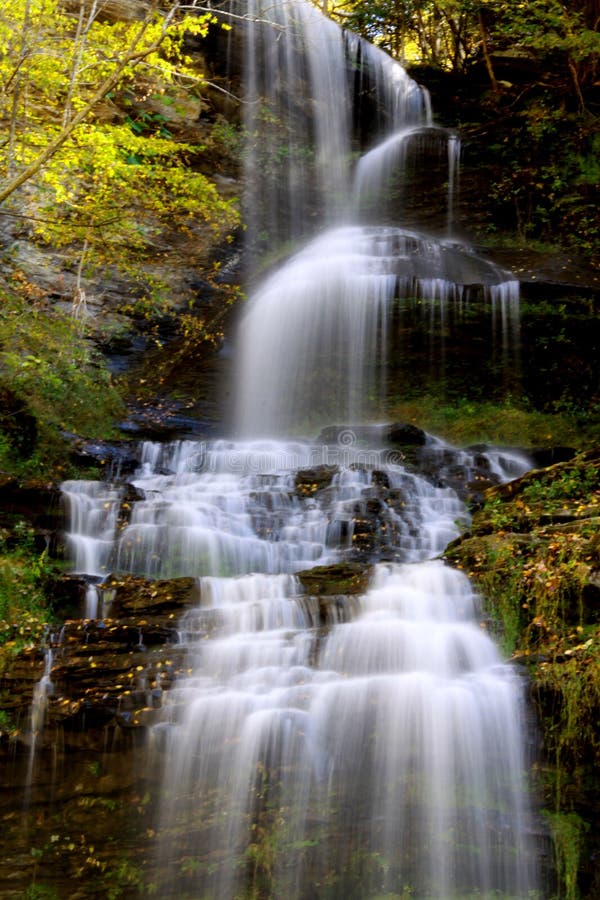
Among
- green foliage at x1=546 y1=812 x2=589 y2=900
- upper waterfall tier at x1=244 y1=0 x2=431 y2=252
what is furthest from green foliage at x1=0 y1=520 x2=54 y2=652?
upper waterfall tier at x1=244 y1=0 x2=431 y2=252

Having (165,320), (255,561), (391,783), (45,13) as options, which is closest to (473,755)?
(391,783)

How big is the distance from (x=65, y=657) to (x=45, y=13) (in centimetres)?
698

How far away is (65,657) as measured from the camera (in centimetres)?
561

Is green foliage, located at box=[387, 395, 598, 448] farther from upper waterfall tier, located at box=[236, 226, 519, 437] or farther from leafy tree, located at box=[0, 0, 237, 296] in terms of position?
leafy tree, located at box=[0, 0, 237, 296]

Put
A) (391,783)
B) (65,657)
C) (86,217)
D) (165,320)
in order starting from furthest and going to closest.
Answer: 1. (165,320)
2. (86,217)
3. (65,657)
4. (391,783)

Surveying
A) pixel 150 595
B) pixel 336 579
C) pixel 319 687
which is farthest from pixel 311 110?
pixel 319 687

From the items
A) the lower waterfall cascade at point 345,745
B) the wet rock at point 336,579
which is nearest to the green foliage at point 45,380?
the lower waterfall cascade at point 345,745

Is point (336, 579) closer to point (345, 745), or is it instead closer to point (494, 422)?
point (345, 745)

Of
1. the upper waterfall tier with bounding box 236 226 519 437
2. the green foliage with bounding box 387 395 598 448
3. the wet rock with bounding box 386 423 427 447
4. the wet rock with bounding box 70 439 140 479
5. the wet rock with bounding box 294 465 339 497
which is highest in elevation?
the upper waterfall tier with bounding box 236 226 519 437

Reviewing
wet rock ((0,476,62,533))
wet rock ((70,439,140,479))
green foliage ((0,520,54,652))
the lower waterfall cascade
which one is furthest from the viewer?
wet rock ((70,439,140,479))

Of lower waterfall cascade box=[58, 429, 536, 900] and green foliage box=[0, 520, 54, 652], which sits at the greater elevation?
green foliage box=[0, 520, 54, 652]

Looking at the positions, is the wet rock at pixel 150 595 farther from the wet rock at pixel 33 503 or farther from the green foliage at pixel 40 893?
the green foliage at pixel 40 893

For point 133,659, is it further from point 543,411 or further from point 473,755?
point 543,411

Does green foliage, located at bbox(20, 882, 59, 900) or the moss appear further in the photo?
the moss
